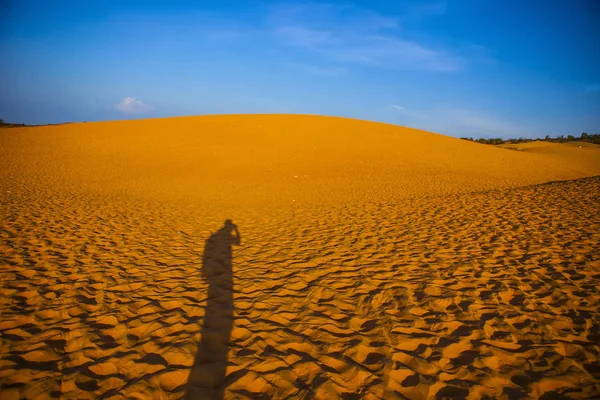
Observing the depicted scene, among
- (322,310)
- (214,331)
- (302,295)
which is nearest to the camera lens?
(214,331)

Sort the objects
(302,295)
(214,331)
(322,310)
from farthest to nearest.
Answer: (302,295) → (322,310) → (214,331)

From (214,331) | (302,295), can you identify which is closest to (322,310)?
(302,295)

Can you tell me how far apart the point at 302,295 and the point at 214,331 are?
145 cm

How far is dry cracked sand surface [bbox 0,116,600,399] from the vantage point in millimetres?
2742

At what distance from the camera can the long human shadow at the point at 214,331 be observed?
2.67 meters

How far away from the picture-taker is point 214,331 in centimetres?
347

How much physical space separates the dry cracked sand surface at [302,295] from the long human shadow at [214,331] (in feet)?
0.07

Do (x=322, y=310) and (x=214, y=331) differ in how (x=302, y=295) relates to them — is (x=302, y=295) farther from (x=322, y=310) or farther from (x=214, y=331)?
(x=214, y=331)

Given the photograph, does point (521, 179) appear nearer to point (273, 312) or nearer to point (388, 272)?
point (388, 272)

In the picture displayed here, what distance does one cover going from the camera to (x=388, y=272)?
5.04 metres

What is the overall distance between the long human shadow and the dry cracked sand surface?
0.07 feet

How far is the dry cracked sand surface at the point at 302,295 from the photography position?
2.74 m

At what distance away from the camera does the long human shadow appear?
2.67 meters

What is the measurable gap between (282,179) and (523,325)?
14.1 meters
